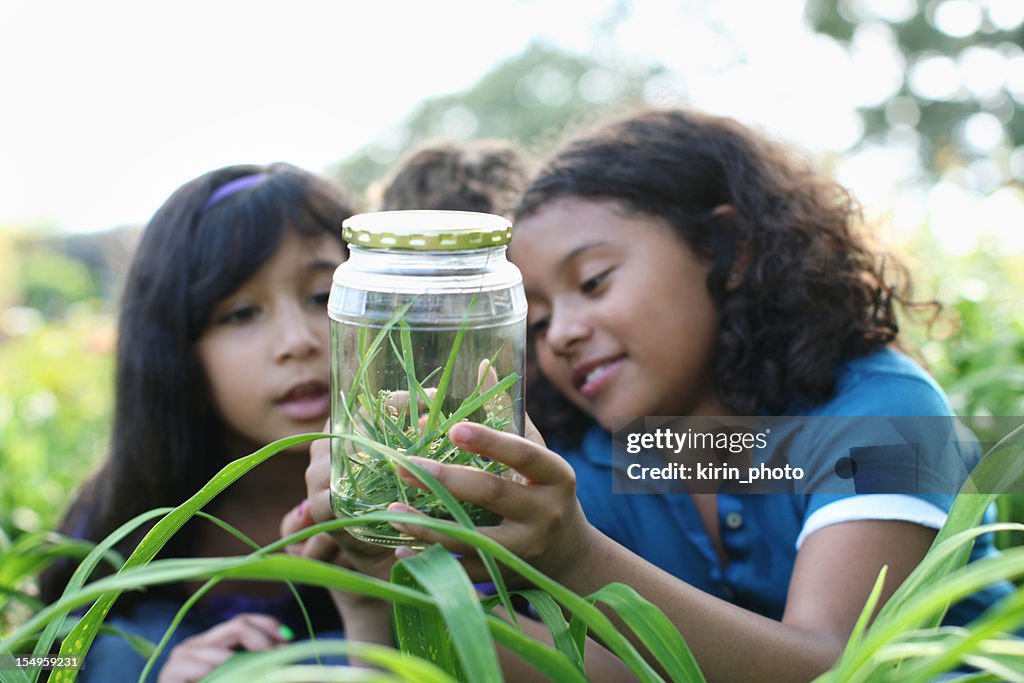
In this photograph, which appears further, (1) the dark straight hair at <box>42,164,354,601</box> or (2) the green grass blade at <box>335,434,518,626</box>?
(1) the dark straight hair at <box>42,164,354,601</box>

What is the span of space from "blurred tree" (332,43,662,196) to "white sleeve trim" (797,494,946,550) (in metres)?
11.0

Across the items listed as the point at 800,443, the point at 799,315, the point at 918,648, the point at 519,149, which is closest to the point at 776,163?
the point at 799,315

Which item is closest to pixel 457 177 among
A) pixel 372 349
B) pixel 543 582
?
pixel 372 349

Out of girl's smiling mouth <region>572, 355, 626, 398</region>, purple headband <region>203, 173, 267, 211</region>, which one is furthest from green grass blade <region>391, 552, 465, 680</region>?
purple headband <region>203, 173, 267, 211</region>

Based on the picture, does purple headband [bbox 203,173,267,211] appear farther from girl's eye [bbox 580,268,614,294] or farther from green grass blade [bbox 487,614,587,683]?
green grass blade [bbox 487,614,587,683]

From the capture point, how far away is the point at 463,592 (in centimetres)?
69

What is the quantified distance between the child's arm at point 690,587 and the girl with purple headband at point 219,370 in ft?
3.01

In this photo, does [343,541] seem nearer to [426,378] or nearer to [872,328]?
[426,378]

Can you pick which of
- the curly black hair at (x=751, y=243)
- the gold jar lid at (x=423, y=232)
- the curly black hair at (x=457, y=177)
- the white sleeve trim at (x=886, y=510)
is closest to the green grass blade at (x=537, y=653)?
the gold jar lid at (x=423, y=232)

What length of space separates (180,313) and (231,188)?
0.28 meters

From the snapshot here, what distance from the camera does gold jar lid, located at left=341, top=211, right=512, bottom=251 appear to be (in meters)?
0.94

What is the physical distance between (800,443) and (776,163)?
0.64 m

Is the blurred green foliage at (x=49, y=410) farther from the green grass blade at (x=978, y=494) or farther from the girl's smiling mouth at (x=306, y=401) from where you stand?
the green grass blade at (x=978, y=494)

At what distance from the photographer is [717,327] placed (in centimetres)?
188
